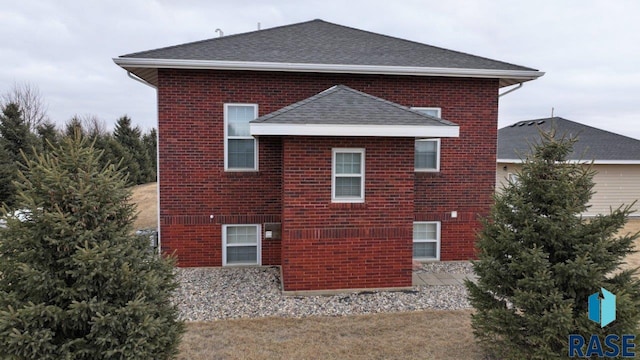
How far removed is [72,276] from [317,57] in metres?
6.71

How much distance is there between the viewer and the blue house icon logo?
3.28m

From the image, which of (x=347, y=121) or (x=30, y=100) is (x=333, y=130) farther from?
(x=30, y=100)

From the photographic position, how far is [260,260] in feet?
26.7

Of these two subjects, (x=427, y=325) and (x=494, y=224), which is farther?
(x=427, y=325)

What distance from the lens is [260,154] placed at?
7.94 metres

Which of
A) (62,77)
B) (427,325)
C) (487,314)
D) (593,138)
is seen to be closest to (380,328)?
(427,325)

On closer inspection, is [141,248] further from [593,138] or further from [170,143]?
[593,138]

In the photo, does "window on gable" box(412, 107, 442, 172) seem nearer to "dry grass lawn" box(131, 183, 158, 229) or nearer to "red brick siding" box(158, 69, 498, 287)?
"red brick siding" box(158, 69, 498, 287)

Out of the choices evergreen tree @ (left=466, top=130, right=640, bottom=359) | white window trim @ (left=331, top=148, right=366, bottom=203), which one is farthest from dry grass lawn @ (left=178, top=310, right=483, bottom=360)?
white window trim @ (left=331, top=148, right=366, bottom=203)

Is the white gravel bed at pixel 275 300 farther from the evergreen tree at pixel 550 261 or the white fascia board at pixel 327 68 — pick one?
the white fascia board at pixel 327 68

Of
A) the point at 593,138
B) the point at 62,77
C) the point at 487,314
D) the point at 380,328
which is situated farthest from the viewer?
the point at 62,77

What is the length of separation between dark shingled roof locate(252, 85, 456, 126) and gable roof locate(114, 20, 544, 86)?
135 cm

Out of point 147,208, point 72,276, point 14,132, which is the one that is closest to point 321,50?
point 72,276

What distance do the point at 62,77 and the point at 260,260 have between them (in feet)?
119
